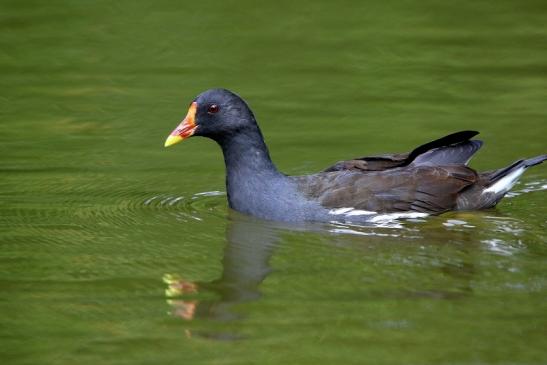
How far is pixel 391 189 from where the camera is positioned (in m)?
7.96

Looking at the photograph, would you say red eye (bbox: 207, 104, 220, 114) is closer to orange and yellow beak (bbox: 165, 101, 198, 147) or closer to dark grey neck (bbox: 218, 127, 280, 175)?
orange and yellow beak (bbox: 165, 101, 198, 147)

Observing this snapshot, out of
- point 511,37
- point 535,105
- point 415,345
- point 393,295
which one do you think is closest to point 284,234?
point 393,295

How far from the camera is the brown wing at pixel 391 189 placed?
25.9 feet

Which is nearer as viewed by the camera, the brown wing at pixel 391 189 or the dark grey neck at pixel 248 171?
the brown wing at pixel 391 189

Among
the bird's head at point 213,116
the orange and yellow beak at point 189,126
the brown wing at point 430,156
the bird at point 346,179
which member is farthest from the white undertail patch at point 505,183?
the orange and yellow beak at point 189,126

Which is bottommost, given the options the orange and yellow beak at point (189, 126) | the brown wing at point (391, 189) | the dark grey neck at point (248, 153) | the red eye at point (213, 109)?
the brown wing at point (391, 189)

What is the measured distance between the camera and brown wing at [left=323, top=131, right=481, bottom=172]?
8023 mm

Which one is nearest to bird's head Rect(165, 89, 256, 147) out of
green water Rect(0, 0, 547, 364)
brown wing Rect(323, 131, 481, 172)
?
green water Rect(0, 0, 547, 364)

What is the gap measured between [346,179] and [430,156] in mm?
692

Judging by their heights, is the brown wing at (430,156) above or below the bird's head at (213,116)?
below

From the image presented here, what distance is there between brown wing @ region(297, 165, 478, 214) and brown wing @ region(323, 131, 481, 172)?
0.09 m

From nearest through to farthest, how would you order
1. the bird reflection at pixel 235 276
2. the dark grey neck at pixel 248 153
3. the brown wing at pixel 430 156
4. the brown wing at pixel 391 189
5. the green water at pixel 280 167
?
the green water at pixel 280 167
the bird reflection at pixel 235 276
the brown wing at pixel 391 189
the brown wing at pixel 430 156
the dark grey neck at pixel 248 153

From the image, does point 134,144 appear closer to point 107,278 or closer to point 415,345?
point 107,278

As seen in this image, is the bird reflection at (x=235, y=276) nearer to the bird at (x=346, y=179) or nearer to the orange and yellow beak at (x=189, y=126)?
the bird at (x=346, y=179)
